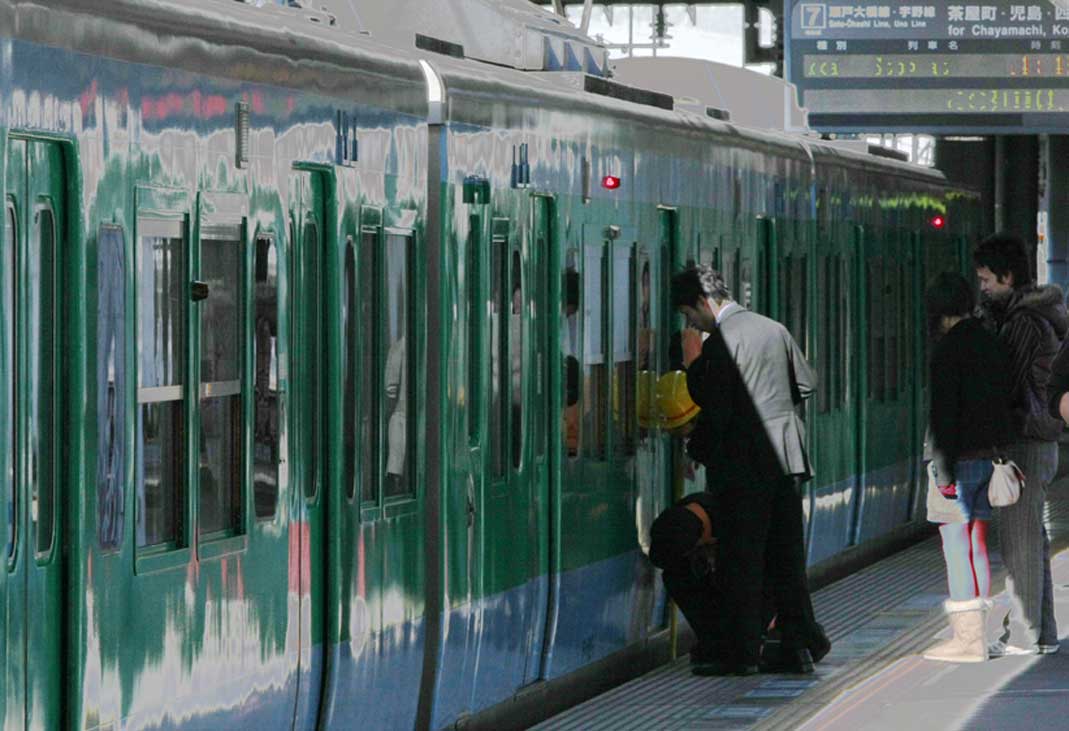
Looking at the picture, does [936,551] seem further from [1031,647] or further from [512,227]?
[512,227]

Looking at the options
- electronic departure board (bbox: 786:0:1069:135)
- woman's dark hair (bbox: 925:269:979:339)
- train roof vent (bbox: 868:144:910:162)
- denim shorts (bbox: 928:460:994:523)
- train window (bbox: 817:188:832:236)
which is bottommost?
denim shorts (bbox: 928:460:994:523)

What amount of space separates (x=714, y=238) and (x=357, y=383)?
5394 millimetres

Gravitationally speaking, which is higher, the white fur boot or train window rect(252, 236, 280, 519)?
train window rect(252, 236, 280, 519)

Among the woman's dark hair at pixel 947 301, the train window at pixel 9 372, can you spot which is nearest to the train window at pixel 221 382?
the train window at pixel 9 372

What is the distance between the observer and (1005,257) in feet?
39.6

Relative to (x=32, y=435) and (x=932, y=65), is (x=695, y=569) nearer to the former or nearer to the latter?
(x=32, y=435)

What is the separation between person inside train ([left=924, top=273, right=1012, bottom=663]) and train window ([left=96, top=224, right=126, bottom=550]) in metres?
5.98

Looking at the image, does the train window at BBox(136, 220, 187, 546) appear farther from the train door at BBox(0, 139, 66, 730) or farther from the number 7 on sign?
the number 7 on sign

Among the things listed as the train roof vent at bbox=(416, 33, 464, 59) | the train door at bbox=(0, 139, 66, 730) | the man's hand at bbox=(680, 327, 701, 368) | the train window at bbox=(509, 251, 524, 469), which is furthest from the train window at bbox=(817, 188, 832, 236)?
the train door at bbox=(0, 139, 66, 730)

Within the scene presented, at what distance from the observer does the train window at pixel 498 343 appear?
9625 mm

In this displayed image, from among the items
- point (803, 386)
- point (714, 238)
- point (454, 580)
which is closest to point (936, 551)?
point (714, 238)

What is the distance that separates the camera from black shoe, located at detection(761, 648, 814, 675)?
11930 millimetres

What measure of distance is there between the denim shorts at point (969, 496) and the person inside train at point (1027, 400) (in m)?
0.23

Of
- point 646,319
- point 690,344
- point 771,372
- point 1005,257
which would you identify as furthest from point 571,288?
point 1005,257
